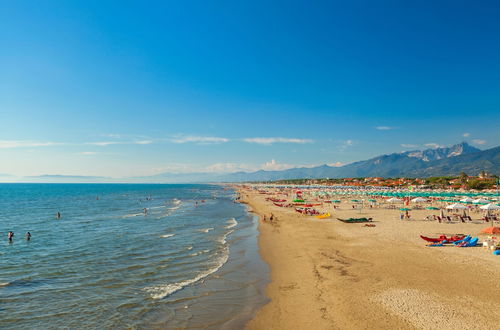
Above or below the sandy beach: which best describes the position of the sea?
below

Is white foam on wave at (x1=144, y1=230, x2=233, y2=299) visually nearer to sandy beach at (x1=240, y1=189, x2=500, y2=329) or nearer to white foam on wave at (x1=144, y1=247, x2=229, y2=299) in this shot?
white foam on wave at (x1=144, y1=247, x2=229, y2=299)

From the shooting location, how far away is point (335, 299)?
10.7 m

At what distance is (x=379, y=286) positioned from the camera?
11.8 meters

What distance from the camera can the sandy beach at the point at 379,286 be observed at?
9023mm

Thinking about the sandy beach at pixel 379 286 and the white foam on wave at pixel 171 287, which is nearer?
the sandy beach at pixel 379 286

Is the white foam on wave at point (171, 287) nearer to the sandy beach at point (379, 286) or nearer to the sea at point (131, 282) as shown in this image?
the sea at point (131, 282)

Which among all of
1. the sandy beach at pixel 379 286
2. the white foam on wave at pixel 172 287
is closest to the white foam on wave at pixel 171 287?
the white foam on wave at pixel 172 287

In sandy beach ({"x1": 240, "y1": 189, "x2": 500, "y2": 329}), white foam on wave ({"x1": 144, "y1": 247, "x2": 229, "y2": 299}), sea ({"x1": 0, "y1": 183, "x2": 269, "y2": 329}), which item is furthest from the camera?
white foam on wave ({"x1": 144, "y1": 247, "x2": 229, "y2": 299})

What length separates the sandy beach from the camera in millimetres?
9023

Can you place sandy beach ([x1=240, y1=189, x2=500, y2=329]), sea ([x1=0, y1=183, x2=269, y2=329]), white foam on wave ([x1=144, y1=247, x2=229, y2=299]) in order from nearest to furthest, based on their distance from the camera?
sandy beach ([x1=240, y1=189, x2=500, y2=329]) < sea ([x1=0, y1=183, x2=269, y2=329]) < white foam on wave ([x1=144, y1=247, x2=229, y2=299])

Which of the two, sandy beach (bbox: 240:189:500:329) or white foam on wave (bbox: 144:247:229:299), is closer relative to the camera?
sandy beach (bbox: 240:189:500:329)

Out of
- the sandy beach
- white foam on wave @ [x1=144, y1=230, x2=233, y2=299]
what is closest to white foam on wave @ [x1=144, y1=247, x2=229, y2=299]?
white foam on wave @ [x1=144, y1=230, x2=233, y2=299]

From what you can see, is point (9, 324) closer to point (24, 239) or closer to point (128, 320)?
point (128, 320)

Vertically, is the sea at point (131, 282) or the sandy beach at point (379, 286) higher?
the sandy beach at point (379, 286)
